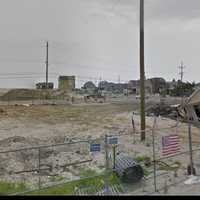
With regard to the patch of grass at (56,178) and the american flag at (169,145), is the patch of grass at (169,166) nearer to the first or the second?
the american flag at (169,145)

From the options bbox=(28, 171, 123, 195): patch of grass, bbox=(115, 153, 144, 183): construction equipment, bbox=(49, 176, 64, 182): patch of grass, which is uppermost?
bbox=(115, 153, 144, 183): construction equipment

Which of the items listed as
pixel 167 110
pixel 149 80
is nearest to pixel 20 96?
pixel 149 80

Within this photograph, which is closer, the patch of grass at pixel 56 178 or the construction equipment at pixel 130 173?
the construction equipment at pixel 130 173

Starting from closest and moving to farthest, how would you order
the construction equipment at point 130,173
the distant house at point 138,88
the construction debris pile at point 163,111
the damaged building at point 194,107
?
the construction equipment at point 130,173, the damaged building at point 194,107, the construction debris pile at point 163,111, the distant house at point 138,88

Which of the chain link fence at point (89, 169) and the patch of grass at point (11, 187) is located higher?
the chain link fence at point (89, 169)

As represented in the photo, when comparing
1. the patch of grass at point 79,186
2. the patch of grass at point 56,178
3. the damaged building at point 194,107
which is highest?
the damaged building at point 194,107

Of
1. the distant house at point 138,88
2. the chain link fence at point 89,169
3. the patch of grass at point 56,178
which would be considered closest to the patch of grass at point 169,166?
the chain link fence at point 89,169

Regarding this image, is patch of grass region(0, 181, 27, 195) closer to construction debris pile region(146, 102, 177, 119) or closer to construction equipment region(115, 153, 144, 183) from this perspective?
construction equipment region(115, 153, 144, 183)

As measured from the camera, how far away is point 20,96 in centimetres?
9531

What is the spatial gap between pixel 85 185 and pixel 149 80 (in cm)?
12019

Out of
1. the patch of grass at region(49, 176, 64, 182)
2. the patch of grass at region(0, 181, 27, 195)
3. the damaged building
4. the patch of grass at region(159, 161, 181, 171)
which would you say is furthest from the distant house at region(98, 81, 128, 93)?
the patch of grass at region(0, 181, 27, 195)

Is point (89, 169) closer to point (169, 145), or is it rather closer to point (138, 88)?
point (169, 145)

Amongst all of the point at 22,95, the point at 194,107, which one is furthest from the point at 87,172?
the point at 22,95

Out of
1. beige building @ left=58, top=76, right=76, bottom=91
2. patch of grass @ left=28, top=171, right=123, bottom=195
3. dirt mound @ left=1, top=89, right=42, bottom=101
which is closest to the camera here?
patch of grass @ left=28, top=171, right=123, bottom=195
